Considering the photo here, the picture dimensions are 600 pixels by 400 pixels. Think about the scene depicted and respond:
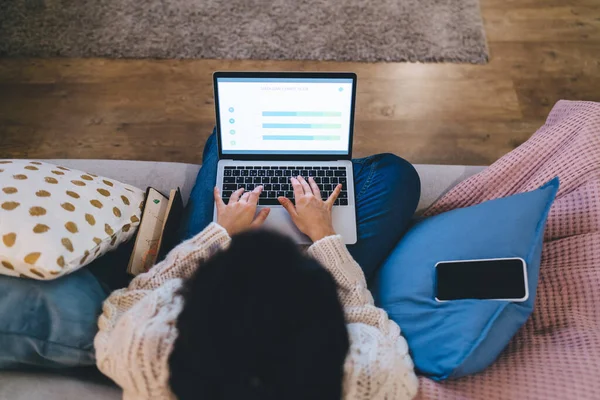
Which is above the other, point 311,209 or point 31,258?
point 31,258

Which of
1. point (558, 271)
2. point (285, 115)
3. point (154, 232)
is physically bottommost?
point (558, 271)

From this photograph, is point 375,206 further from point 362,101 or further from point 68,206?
point 362,101

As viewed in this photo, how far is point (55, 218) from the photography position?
868 millimetres

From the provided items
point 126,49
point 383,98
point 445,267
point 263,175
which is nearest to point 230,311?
point 445,267

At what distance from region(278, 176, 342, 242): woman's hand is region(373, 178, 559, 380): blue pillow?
0.18 metres

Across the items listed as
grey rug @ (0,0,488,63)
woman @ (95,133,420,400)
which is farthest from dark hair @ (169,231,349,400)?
grey rug @ (0,0,488,63)

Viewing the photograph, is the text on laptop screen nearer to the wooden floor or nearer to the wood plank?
the wooden floor

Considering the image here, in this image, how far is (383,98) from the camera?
1.99 meters

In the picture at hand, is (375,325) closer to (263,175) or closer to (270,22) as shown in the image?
(263,175)

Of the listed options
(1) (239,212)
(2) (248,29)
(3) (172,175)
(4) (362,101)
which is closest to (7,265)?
(1) (239,212)

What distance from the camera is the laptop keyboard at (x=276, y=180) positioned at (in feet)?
3.95

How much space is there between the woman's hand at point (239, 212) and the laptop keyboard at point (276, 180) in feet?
0.15

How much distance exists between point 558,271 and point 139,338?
793mm

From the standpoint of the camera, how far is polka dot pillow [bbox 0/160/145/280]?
2.66ft
